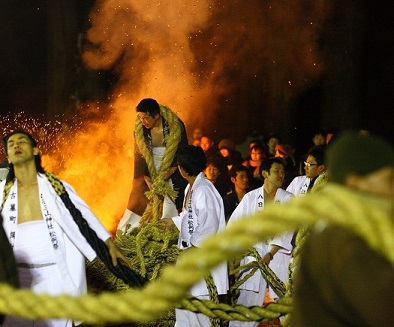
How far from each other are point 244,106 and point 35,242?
14287 millimetres

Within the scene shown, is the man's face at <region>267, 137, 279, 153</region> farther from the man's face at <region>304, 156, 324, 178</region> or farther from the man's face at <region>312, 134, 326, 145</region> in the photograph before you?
the man's face at <region>304, 156, 324, 178</region>

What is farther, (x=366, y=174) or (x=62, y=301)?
(x=62, y=301)

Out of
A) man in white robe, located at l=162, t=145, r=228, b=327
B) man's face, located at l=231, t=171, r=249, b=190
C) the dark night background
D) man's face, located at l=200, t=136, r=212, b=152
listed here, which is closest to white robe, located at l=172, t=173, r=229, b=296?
man in white robe, located at l=162, t=145, r=228, b=327

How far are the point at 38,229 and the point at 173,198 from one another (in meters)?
2.54

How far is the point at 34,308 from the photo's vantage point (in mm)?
3379

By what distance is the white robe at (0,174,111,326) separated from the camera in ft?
19.9

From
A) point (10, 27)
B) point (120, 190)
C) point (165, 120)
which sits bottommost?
point (120, 190)

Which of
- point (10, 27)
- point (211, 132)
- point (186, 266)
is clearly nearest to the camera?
point (186, 266)

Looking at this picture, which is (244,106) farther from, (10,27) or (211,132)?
(10,27)

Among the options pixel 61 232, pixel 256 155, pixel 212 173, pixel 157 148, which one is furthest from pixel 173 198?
pixel 256 155

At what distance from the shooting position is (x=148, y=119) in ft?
29.0

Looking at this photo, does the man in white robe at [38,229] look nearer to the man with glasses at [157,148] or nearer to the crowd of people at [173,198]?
the crowd of people at [173,198]

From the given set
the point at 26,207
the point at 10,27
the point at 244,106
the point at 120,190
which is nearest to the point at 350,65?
the point at 244,106

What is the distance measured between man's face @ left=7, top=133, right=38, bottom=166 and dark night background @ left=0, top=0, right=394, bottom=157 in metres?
8.71
